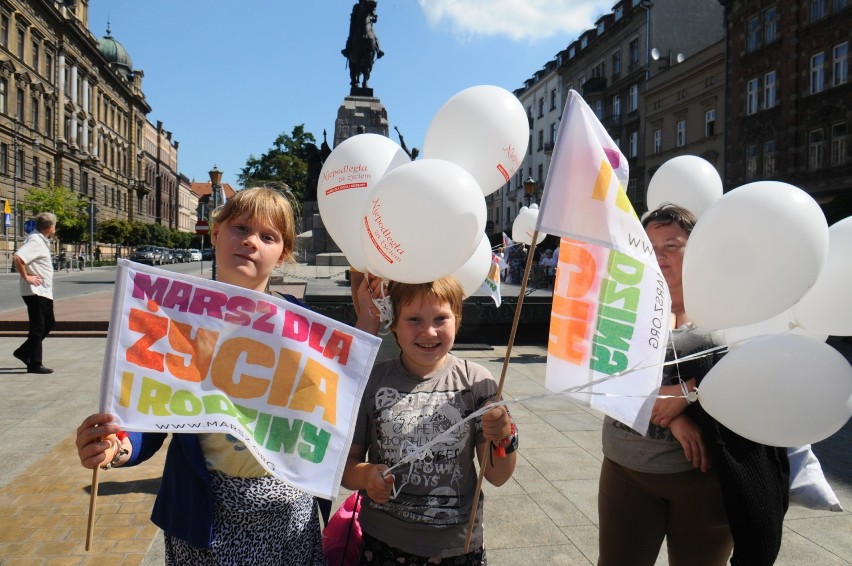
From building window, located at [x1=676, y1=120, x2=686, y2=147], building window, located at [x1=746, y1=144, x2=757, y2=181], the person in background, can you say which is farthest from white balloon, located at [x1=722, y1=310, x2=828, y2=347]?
building window, located at [x1=676, y1=120, x2=686, y2=147]

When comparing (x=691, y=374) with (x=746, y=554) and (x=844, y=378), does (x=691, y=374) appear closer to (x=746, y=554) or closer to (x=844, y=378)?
(x=844, y=378)

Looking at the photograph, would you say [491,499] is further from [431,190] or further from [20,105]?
[20,105]

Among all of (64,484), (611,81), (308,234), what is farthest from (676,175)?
(611,81)

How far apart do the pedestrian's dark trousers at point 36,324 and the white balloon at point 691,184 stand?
7277 millimetres

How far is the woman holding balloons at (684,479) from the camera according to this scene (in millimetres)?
1811

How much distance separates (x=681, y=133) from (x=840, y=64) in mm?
10714

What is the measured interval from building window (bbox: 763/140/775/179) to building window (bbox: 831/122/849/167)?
276 centimetres

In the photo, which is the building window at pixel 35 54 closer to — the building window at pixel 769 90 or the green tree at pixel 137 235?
the green tree at pixel 137 235

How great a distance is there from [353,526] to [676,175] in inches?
93.7

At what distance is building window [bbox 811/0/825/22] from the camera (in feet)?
77.4

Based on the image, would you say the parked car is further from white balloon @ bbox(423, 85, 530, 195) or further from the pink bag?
the pink bag

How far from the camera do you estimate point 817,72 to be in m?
23.8

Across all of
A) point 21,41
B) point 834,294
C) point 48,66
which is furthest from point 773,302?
point 48,66

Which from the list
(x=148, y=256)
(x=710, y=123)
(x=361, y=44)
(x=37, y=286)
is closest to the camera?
(x=37, y=286)
